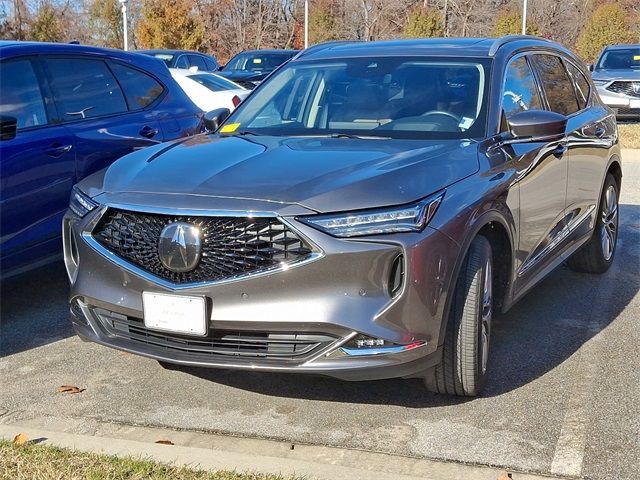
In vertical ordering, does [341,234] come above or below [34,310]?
above

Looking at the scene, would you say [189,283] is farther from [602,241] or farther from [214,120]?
[602,241]

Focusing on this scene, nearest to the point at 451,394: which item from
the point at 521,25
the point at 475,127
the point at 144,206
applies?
the point at 475,127

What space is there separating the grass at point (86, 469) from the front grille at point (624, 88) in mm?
16949

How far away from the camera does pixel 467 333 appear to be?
151 inches

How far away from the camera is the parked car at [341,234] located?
3459 mm

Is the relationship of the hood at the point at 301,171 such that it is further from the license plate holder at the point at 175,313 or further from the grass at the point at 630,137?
the grass at the point at 630,137

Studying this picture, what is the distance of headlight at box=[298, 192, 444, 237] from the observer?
3.45 meters

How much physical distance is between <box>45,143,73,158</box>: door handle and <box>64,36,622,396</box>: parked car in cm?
116

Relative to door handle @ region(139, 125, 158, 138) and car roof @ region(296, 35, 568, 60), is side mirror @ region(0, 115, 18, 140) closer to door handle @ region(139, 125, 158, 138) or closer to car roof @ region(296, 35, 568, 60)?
door handle @ region(139, 125, 158, 138)

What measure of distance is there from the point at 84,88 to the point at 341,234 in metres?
3.24

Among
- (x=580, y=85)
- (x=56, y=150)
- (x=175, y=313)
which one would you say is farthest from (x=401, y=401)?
(x=580, y=85)

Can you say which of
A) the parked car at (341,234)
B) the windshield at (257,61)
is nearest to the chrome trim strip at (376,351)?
the parked car at (341,234)

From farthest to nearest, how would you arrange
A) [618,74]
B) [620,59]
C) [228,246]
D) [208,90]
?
[620,59], [618,74], [208,90], [228,246]

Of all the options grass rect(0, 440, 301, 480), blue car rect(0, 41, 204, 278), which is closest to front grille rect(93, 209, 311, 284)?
grass rect(0, 440, 301, 480)
